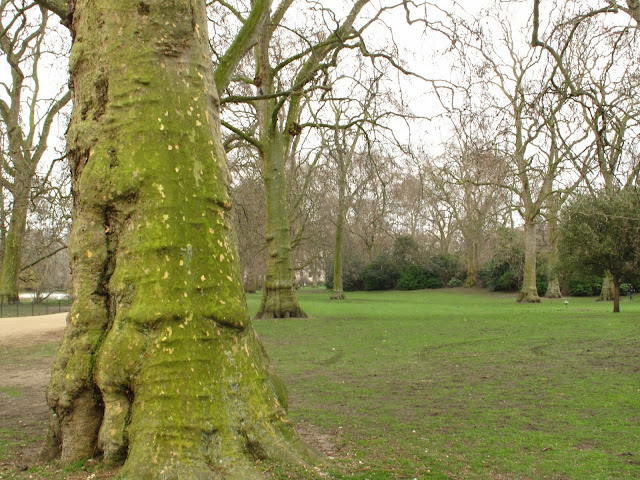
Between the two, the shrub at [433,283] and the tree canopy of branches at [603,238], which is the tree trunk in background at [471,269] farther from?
the tree canopy of branches at [603,238]

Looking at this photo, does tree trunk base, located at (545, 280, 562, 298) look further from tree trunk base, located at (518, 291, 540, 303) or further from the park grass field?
the park grass field

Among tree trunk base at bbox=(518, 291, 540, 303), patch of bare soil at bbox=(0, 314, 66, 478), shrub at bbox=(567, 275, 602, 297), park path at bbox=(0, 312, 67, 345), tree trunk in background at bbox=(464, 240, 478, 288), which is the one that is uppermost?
tree trunk in background at bbox=(464, 240, 478, 288)

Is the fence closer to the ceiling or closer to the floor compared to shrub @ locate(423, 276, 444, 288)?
closer to the floor

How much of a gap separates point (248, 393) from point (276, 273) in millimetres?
15123

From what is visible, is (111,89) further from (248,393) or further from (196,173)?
(248,393)

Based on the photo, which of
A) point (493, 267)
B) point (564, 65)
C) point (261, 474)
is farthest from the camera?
point (493, 267)

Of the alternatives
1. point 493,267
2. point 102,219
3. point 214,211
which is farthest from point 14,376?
point 493,267

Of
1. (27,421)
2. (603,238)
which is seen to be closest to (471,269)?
(603,238)

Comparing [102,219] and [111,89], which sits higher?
[111,89]

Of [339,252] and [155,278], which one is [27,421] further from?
[339,252]

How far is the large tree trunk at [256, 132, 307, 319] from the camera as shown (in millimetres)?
18594

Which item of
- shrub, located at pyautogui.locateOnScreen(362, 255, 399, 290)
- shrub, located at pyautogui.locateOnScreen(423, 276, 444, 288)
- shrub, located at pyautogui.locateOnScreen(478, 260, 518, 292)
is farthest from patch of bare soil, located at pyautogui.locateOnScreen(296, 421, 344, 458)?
shrub, located at pyautogui.locateOnScreen(423, 276, 444, 288)

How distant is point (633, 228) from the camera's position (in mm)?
18312

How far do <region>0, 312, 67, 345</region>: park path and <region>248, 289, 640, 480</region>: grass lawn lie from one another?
7549 mm
